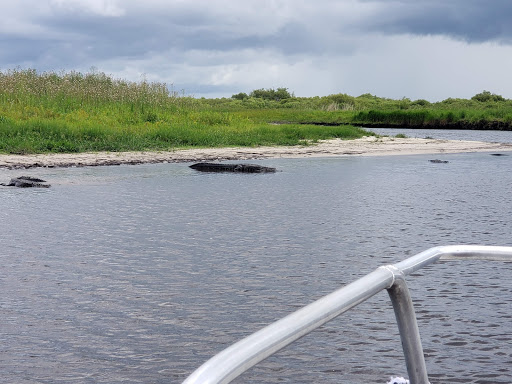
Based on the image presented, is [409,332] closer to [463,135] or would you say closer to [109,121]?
[109,121]

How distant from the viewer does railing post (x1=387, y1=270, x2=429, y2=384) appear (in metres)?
2.50

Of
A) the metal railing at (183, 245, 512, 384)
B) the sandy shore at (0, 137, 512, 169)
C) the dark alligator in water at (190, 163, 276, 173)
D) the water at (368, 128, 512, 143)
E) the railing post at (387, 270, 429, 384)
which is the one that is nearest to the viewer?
the metal railing at (183, 245, 512, 384)

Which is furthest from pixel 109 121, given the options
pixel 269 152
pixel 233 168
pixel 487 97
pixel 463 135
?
pixel 487 97

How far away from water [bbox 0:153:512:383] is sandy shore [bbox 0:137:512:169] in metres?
5.48

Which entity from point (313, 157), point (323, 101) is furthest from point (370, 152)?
point (323, 101)

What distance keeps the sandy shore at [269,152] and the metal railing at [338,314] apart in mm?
18309

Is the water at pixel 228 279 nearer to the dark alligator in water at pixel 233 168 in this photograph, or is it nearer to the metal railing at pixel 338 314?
the metal railing at pixel 338 314

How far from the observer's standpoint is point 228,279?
757 cm

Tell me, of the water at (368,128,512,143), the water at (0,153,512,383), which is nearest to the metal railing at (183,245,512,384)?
the water at (0,153,512,383)

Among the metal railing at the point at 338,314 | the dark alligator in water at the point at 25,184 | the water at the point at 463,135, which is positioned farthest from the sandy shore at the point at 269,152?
the metal railing at the point at 338,314

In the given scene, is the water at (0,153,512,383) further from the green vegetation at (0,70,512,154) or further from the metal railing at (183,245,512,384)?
the green vegetation at (0,70,512,154)

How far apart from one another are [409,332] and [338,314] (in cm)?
71

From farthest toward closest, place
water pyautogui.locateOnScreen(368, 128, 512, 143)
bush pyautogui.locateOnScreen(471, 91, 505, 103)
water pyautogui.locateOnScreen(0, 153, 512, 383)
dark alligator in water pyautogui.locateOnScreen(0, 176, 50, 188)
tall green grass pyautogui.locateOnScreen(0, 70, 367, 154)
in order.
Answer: bush pyautogui.locateOnScreen(471, 91, 505, 103), water pyautogui.locateOnScreen(368, 128, 512, 143), tall green grass pyautogui.locateOnScreen(0, 70, 367, 154), dark alligator in water pyautogui.locateOnScreen(0, 176, 50, 188), water pyautogui.locateOnScreen(0, 153, 512, 383)

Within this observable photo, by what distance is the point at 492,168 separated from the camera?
23.1 metres
